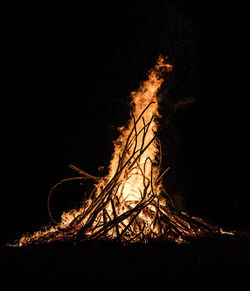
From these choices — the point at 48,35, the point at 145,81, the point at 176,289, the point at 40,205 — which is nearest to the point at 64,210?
the point at 40,205

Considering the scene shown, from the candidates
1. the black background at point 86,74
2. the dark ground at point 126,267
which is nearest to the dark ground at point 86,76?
the black background at point 86,74

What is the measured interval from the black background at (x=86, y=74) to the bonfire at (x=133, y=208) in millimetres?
82

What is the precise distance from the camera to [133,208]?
38.6 inches

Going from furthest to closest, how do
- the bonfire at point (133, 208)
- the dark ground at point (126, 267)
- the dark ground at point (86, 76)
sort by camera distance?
the dark ground at point (86, 76) < the bonfire at point (133, 208) < the dark ground at point (126, 267)

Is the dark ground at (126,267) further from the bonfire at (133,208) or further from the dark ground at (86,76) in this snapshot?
the dark ground at (86,76)

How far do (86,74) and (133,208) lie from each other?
86 cm

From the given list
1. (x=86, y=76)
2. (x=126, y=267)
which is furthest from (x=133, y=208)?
(x=86, y=76)

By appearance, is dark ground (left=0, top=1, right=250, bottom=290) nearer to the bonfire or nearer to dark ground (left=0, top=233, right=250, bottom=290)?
the bonfire

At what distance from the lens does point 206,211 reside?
5.75 feet

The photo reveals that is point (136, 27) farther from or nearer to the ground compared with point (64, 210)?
farther from the ground

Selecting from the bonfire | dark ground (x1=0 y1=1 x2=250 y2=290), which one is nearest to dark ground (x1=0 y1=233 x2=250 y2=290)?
the bonfire

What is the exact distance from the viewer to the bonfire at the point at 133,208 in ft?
3.21

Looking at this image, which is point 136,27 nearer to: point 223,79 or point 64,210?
point 223,79

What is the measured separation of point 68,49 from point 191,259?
126cm
